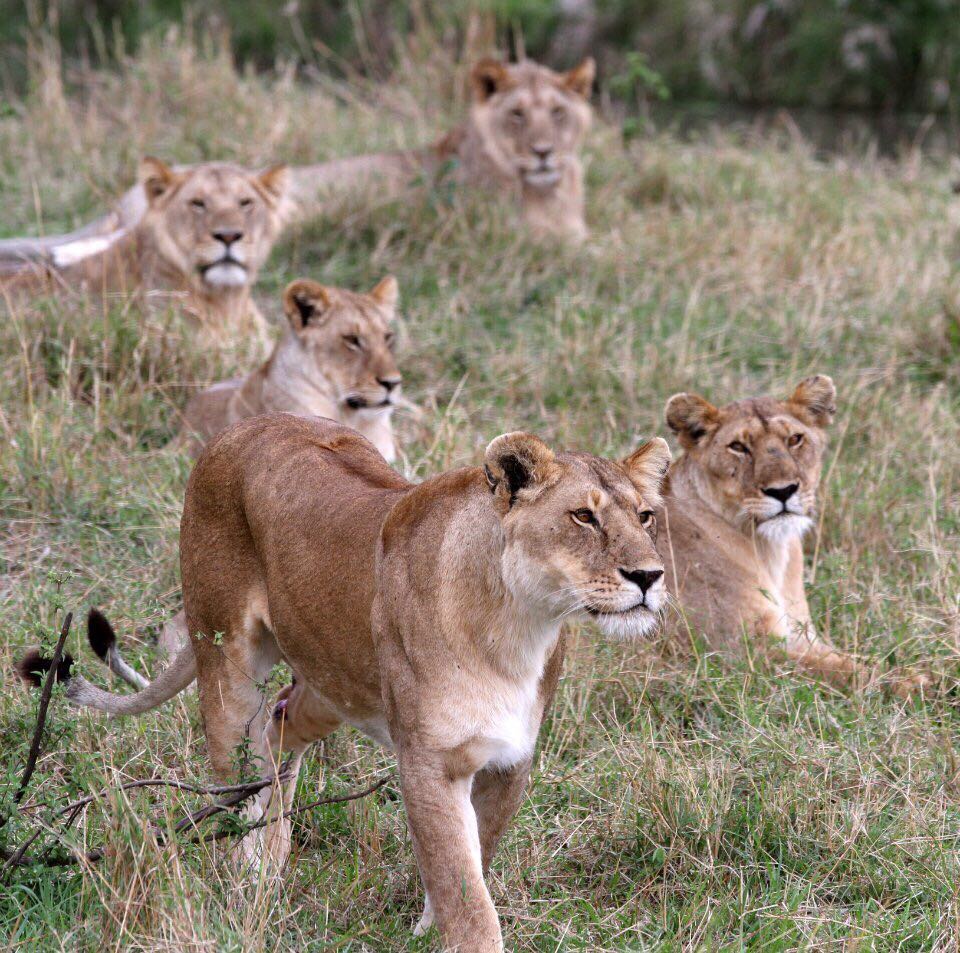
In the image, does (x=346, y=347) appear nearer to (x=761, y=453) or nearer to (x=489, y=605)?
(x=761, y=453)

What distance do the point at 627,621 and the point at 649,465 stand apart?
1.23 feet

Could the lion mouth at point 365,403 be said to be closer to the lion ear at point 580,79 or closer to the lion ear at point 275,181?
the lion ear at point 275,181

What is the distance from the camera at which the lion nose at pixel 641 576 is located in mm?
2770

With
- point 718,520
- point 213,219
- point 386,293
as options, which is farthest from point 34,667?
point 213,219

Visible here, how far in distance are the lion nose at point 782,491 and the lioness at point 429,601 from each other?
4.45 ft

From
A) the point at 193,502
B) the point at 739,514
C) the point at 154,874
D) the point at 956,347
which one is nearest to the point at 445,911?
the point at 154,874

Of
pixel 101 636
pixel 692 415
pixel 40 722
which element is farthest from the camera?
pixel 692 415

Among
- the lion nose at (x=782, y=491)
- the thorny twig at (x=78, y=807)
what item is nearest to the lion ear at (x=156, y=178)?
the lion nose at (x=782, y=491)

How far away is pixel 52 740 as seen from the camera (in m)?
3.56

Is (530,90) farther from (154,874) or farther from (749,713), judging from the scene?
(154,874)

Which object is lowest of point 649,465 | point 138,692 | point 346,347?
point 346,347

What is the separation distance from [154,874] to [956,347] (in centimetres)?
437

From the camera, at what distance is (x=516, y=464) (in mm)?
2846

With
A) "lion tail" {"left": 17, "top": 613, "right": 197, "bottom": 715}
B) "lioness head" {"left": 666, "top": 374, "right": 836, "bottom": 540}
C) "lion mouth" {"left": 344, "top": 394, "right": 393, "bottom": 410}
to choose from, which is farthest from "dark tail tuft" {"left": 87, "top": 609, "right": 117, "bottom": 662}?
"lion mouth" {"left": 344, "top": 394, "right": 393, "bottom": 410}
